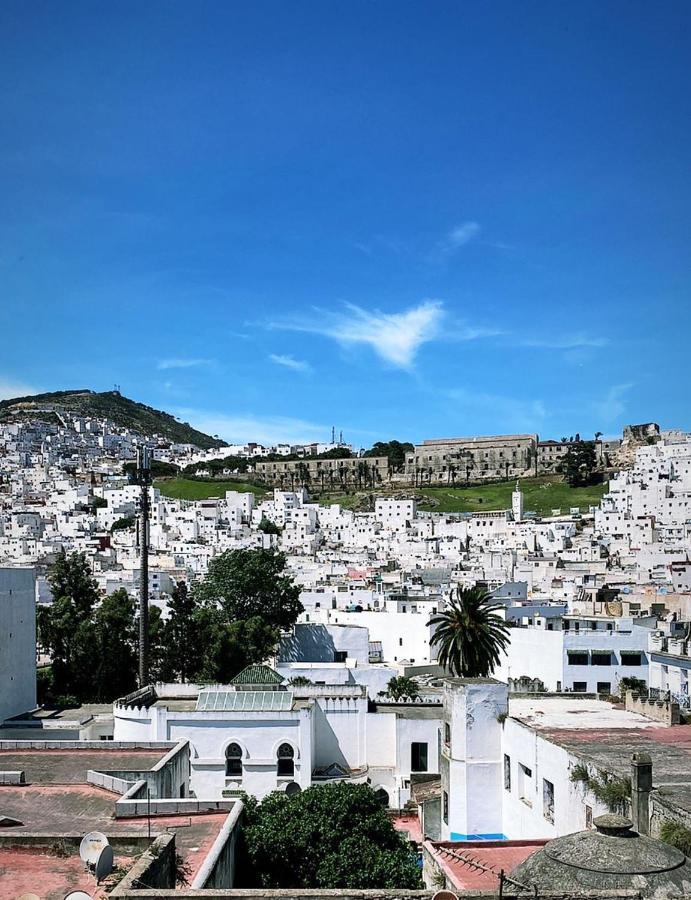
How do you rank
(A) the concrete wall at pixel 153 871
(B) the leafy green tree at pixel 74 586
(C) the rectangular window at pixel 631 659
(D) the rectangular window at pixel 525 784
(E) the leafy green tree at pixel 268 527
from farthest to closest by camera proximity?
(E) the leafy green tree at pixel 268 527, (B) the leafy green tree at pixel 74 586, (C) the rectangular window at pixel 631 659, (D) the rectangular window at pixel 525 784, (A) the concrete wall at pixel 153 871

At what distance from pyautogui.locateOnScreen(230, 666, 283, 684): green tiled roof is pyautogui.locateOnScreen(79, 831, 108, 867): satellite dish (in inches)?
848

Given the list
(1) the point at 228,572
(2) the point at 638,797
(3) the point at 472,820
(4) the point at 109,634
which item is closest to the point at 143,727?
(3) the point at 472,820

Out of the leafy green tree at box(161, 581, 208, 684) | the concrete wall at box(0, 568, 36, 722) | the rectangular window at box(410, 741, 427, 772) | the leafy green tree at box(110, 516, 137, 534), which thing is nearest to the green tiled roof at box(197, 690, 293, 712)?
the rectangular window at box(410, 741, 427, 772)

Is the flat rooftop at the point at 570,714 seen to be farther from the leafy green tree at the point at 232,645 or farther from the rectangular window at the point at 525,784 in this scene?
the leafy green tree at the point at 232,645

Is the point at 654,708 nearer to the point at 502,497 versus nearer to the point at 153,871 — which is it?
the point at 153,871

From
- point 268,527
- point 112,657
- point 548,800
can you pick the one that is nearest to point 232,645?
point 112,657

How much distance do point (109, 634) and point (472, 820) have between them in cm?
2353

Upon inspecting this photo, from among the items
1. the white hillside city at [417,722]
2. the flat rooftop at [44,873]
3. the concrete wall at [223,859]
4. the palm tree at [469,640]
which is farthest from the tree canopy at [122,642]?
the flat rooftop at [44,873]

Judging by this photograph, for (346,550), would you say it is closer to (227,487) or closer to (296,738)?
(227,487)

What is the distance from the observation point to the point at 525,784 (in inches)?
704

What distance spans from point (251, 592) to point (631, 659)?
2260 centimetres

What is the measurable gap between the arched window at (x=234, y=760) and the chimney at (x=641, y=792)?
1497 centimetres

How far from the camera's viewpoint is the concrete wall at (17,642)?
28094 millimetres

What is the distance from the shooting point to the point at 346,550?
10212 centimetres
